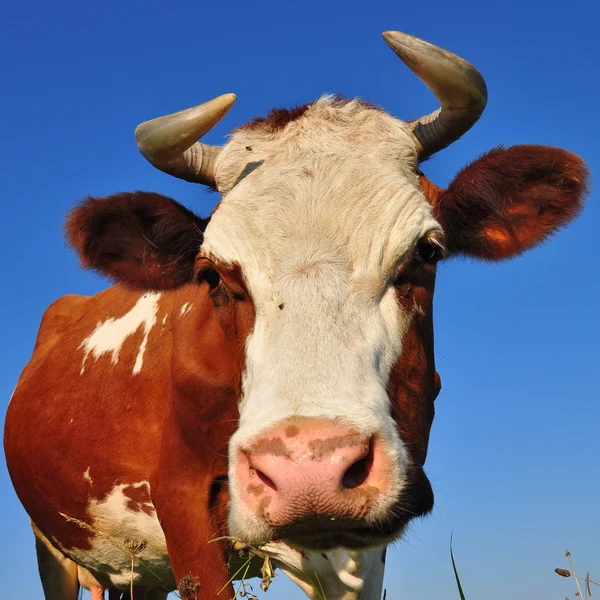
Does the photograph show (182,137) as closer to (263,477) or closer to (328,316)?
(328,316)

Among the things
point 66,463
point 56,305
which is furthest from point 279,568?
point 56,305

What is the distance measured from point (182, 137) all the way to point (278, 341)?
1.87 meters

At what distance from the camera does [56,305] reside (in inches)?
387

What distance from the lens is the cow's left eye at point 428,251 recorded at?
4734 millimetres

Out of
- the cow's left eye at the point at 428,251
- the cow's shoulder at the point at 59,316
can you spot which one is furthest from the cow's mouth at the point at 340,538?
the cow's shoulder at the point at 59,316

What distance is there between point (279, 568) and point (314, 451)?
10.3 feet

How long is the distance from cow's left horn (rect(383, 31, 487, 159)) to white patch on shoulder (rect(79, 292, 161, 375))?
109 inches

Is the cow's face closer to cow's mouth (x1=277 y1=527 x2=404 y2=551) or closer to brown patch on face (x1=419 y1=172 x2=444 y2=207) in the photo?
cow's mouth (x1=277 y1=527 x2=404 y2=551)

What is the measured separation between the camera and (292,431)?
336cm

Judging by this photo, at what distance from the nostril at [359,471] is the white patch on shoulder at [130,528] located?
3218 millimetres

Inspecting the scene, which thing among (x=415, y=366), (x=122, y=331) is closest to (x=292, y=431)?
(x=415, y=366)

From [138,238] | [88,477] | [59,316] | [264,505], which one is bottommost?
[264,505]

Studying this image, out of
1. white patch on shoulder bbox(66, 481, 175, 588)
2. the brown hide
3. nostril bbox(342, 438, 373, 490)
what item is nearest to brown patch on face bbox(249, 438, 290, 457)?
nostril bbox(342, 438, 373, 490)

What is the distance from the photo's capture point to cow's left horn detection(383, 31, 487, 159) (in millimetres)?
4844
